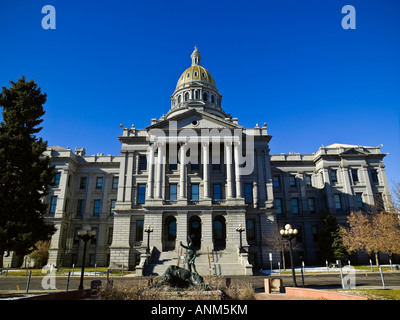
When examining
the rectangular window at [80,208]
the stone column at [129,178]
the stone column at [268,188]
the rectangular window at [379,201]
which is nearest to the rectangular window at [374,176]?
the rectangular window at [379,201]

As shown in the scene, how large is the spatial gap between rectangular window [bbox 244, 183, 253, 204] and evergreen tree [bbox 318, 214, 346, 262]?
13231 millimetres

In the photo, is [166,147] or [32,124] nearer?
[32,124]

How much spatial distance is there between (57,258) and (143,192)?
16.8 m

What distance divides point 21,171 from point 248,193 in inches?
1166

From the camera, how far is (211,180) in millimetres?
39438

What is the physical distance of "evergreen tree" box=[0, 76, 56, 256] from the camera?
54.0 feet

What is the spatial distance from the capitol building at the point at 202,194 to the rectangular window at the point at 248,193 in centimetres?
15

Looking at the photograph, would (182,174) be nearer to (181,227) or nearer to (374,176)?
(181,227)

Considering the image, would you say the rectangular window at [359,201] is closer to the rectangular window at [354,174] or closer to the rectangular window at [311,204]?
the rectangular window at [354,174]

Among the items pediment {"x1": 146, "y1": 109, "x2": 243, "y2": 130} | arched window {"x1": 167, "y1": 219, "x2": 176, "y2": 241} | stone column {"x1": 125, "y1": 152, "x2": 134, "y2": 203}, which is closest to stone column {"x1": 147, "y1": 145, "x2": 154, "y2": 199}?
stone column {"x1": 125, "y1": 152, "x2": 134, "y2": 203}

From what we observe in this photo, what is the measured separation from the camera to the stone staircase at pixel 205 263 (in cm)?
2780

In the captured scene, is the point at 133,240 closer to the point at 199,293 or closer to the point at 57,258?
the point at 57,258

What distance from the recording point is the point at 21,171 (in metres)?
17.6
